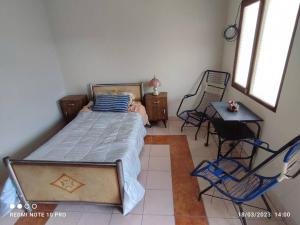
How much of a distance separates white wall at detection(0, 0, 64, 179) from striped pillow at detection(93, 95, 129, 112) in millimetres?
904

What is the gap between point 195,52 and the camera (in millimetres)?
3459

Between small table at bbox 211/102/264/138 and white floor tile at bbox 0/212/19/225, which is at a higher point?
small table at bbox 211/102/264/138

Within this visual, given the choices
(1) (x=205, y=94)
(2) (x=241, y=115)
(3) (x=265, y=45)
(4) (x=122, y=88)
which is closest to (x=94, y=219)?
(2) (x=241, y=115)

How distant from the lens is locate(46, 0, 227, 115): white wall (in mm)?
3262

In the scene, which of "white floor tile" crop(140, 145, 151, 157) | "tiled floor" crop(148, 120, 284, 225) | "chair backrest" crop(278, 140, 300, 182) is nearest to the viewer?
"chair backrest" crop(278, 140, 300, 182)

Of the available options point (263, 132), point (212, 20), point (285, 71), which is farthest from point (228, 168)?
point (212, 20)

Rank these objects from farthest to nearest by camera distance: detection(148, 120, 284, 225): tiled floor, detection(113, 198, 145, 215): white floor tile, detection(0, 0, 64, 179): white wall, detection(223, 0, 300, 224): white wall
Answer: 1. detection(0, 0, 64, 179): white wall
2. detection(113, 198, 145, 215): white floor tile
3. detection(148, 120, 284, 225): tiled floor
4. detection(223, 0, 300, 224): white wall

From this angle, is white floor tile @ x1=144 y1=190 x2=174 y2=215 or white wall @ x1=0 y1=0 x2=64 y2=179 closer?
white floor tile @ x1=144 y1=190 x2=174 y2=215

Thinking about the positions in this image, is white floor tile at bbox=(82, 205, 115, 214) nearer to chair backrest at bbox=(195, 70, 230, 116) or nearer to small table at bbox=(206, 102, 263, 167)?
small table at bbox=(206, 102, 263, 167)

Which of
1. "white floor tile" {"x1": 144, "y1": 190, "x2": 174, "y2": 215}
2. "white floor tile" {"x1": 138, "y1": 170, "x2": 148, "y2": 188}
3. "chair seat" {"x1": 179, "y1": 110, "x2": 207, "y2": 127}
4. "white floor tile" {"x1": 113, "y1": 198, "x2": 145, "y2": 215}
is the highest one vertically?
"chair seat" {"x1": 179, "y1": 110, "x2": 207, "y2": 127}

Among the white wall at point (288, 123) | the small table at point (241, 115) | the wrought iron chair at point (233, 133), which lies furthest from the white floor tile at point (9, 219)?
the white wall at point (288, 123)

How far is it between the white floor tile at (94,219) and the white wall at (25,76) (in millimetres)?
1351

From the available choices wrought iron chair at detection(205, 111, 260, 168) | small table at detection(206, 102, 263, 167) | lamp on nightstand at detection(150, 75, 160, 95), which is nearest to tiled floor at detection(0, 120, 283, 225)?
wrought iron chair at detection(205, 111, 260, 168)

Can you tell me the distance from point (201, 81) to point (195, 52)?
56 centimetres
